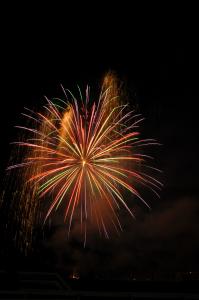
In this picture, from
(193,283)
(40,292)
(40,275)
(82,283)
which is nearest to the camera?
(40,292)

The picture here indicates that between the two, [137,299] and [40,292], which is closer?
[40,292]

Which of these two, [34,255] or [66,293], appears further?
[34,255]

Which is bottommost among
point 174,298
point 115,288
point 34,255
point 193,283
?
point 174,298

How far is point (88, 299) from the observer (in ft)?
46.0

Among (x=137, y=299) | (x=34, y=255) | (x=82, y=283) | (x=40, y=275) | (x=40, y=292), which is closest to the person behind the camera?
(x=40, y=292)

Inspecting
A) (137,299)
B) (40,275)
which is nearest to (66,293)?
(137,299)

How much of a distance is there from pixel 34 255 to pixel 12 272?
3497 cm

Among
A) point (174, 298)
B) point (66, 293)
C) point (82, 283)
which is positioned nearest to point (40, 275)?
Answer: point (66, 293)

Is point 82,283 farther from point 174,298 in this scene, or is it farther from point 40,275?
point 174,298

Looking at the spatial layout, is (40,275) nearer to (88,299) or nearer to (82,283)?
(88,299)

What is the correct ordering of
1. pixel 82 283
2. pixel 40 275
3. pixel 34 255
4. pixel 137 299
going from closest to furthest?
pixel 137 299, pixel 40 275, pixel 82 283, pixel 34 255

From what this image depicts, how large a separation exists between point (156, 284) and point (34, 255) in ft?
62.0

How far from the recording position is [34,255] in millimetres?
45812

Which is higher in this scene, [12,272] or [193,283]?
[193,283]
